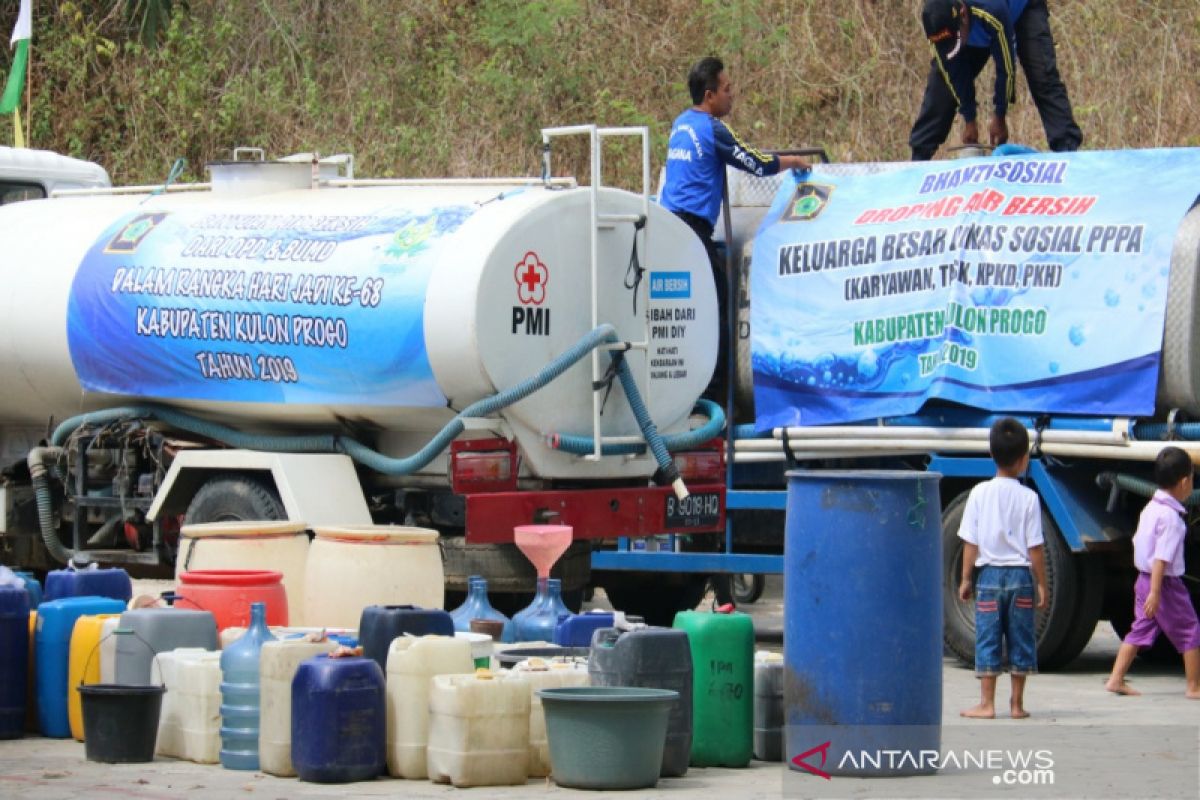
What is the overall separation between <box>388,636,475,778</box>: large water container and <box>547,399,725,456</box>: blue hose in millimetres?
3471

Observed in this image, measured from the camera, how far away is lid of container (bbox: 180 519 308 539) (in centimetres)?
1070

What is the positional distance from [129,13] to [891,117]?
10.4 meters

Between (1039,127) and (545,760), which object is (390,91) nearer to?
(1039,127)

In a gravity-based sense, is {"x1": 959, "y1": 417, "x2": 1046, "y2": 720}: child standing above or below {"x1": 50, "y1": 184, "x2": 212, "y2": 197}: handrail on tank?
below

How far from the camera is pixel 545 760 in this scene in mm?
8266

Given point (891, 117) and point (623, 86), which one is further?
point (623, 86)

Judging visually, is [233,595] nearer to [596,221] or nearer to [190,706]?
[190,706]

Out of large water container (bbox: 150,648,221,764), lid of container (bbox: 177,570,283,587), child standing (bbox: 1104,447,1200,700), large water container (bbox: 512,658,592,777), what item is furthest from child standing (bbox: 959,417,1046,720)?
large water container (bbox: 150,648,221,764)

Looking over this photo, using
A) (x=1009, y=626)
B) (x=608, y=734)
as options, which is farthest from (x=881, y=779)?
(x=1009, y=626)

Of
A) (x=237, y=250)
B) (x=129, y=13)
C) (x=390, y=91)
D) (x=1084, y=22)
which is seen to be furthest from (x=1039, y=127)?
(x=129, y=13)

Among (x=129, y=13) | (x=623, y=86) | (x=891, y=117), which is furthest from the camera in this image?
(x=129, y=13)

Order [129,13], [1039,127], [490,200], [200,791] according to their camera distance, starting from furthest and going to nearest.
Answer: [129,13] → [1039,127] → [490,200] → [200,791]

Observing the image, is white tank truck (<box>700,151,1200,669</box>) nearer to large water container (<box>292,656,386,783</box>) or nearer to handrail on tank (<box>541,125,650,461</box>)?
handrail on tank (<box>541,125,650,461</box>)

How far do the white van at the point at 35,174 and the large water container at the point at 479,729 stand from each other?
9720 millimetres
